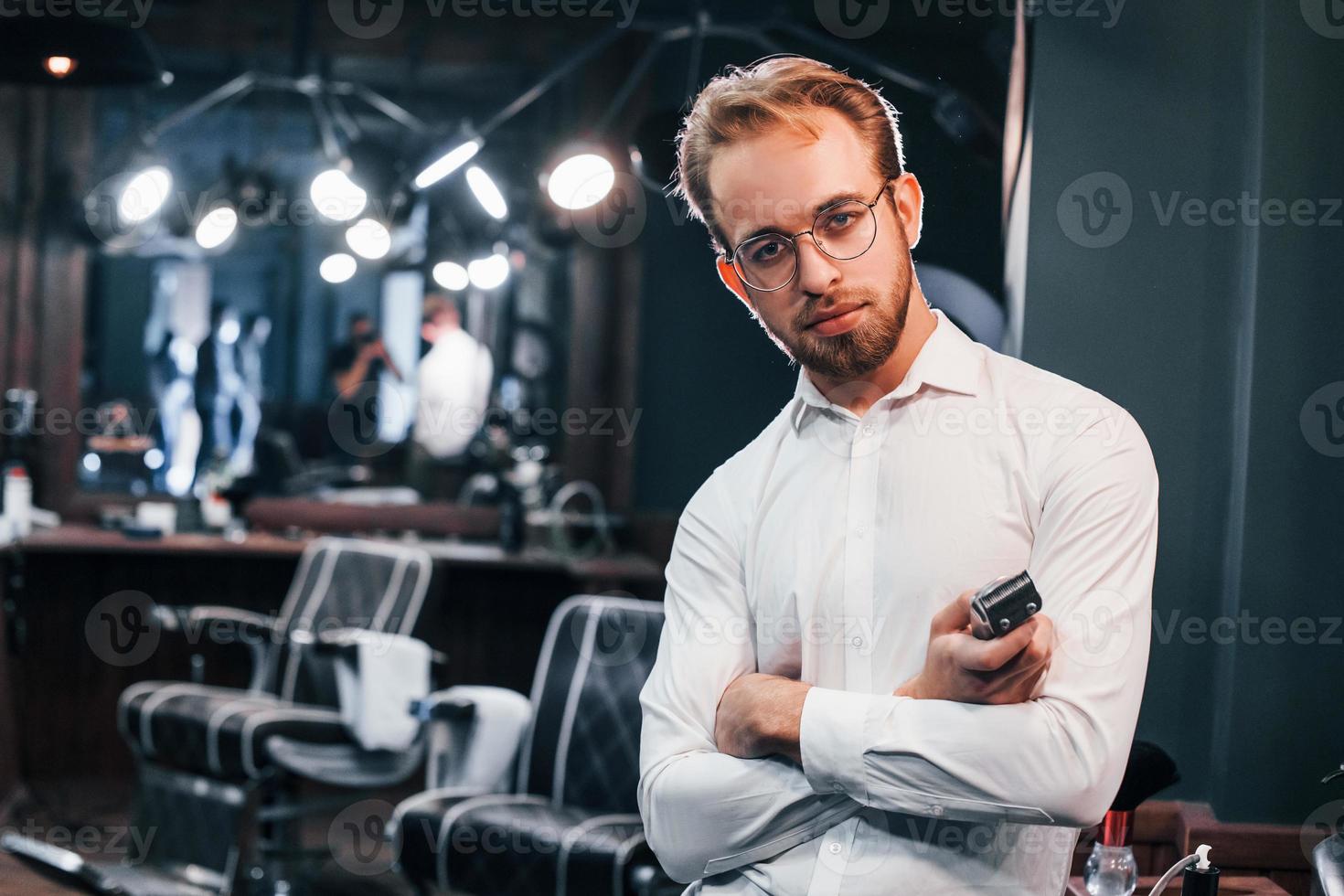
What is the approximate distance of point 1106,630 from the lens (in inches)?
52.9

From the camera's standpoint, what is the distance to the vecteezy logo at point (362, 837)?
14.4 ft

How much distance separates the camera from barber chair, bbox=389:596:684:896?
284 centimetres

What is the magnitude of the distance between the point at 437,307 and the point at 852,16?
344 centimetres

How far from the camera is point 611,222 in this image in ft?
16.3

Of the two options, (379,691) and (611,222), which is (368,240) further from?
(379,691)

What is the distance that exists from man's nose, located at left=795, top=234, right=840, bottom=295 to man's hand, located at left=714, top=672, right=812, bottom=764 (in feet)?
1.44

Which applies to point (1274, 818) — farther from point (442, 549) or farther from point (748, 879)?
point (442, 549)

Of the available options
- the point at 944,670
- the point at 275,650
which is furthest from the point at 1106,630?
the point at 275,650

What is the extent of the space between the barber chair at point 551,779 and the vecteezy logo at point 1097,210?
1.55 meters

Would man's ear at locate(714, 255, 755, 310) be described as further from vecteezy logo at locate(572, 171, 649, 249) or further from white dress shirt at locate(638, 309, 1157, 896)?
vecteezy logo at locate(572, 171, 649, 249)
